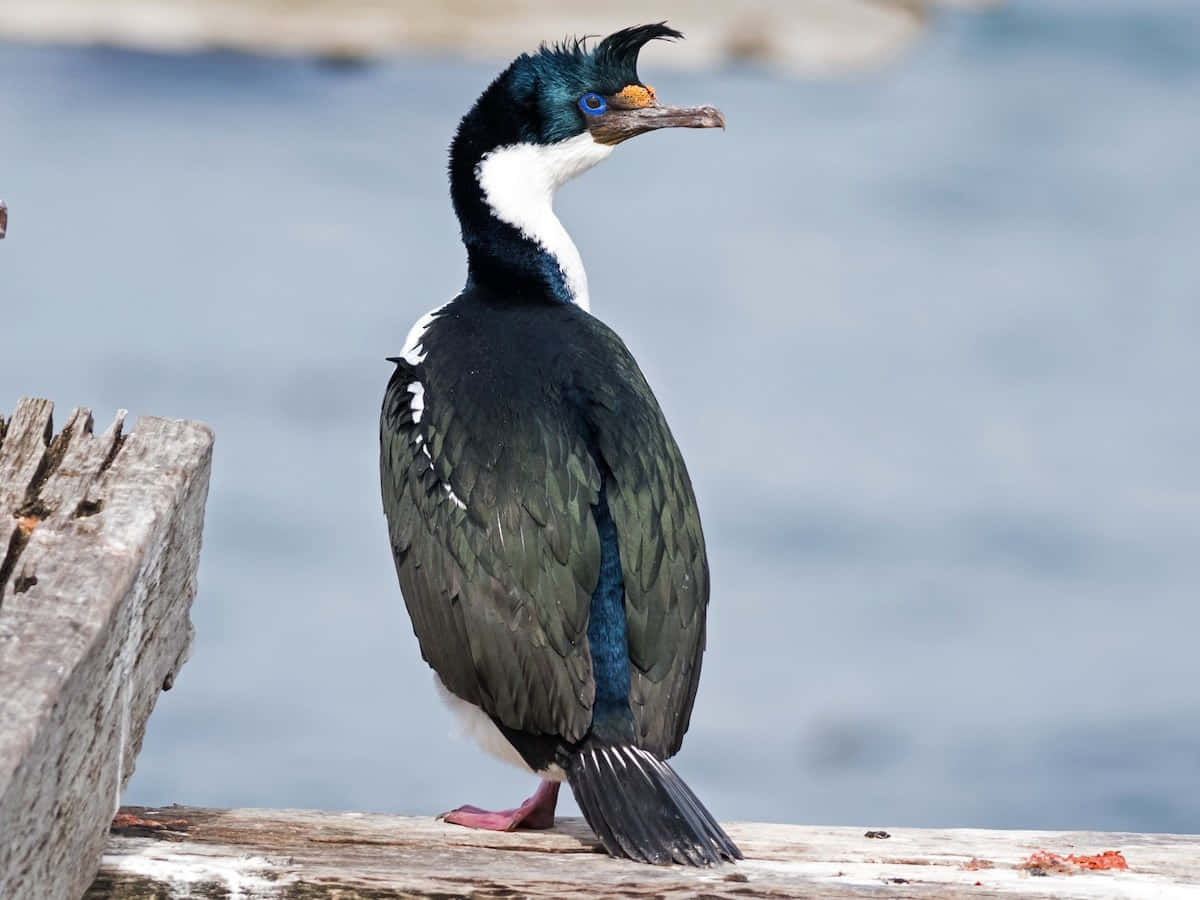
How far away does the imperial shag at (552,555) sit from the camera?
3756mm

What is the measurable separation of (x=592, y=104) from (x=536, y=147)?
205 millimetres

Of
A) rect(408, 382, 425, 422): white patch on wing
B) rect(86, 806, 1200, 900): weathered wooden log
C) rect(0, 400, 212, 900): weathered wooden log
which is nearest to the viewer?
rect(0, 400, 212, 900): weathered wooden log

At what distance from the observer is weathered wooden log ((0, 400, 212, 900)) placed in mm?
2527

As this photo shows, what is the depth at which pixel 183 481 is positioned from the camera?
123 inches

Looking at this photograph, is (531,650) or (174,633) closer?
(174,633)

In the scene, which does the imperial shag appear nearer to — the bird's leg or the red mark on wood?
the bird's leg

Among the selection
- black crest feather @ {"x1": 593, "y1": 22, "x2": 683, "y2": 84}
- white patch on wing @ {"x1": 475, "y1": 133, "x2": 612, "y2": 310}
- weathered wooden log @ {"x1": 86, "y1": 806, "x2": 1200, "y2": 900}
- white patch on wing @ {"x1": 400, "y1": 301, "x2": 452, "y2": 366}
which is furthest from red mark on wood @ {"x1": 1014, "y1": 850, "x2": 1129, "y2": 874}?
black crest feather @ {"x1": 593, "y1": 22, "x2": 683, "y2": 84}

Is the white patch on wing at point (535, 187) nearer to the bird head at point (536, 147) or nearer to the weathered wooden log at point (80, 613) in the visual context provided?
the bird head at point (536, 147)

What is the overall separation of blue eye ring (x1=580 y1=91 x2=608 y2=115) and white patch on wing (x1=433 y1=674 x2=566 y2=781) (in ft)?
5.13

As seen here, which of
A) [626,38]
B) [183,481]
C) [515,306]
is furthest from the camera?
[626,38]

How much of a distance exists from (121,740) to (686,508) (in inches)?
58.2

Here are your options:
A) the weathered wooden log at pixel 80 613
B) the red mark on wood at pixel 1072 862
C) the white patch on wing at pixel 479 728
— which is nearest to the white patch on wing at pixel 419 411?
the white patch on wing at pixel 479 728

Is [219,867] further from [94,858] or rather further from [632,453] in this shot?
[632,453]

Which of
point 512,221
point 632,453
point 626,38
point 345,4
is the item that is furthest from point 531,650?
point 345,4
